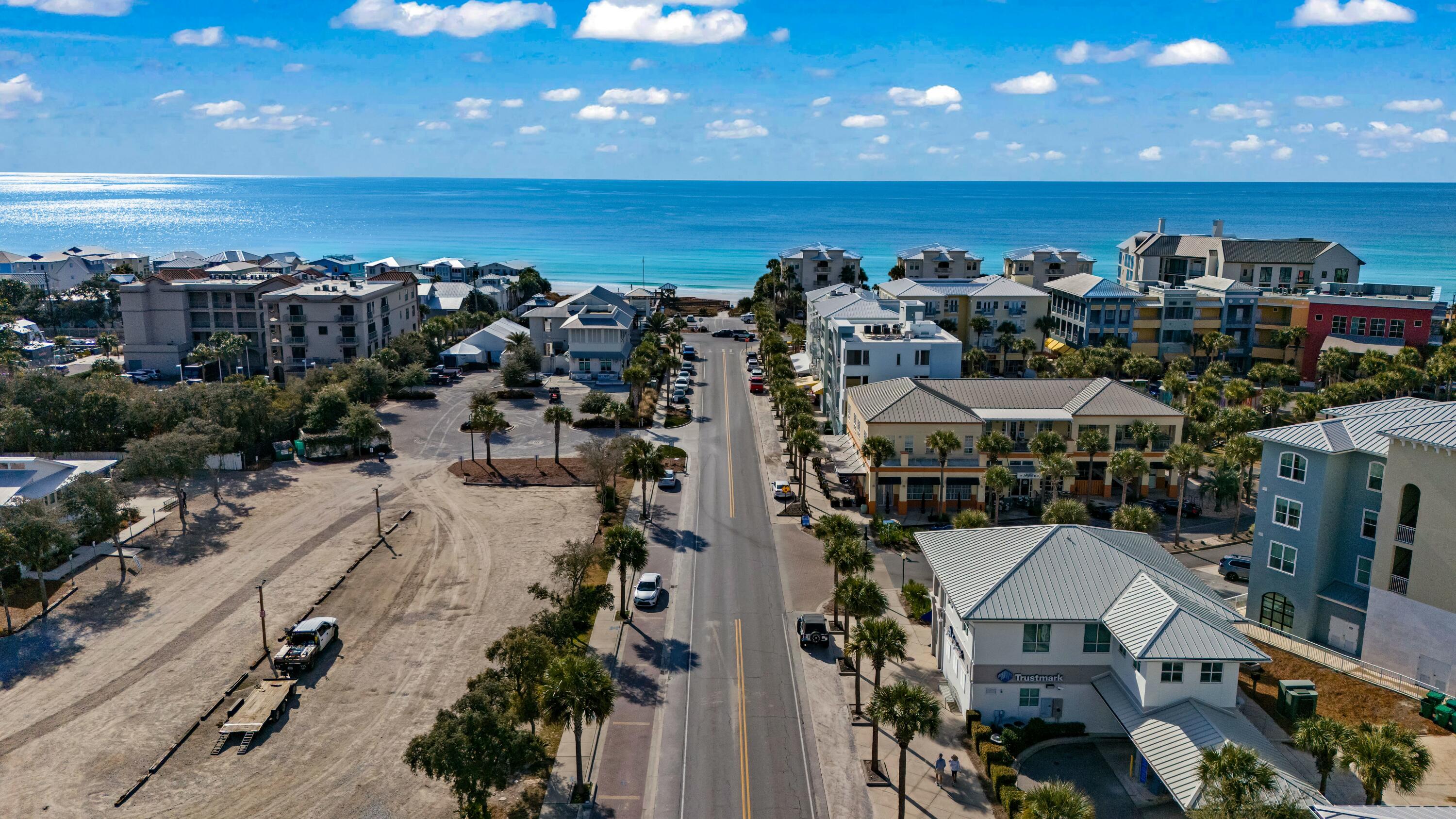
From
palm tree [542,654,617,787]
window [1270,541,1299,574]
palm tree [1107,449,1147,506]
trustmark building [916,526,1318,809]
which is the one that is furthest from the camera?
palm tree [1107,449,1147,506]

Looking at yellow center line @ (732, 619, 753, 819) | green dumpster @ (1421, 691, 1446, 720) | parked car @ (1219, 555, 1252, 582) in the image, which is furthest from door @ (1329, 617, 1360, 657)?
yellow center line @ (732, 619, 753, 819)

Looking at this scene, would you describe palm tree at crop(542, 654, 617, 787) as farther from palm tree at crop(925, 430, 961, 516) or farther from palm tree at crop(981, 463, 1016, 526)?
palm tree at crop(925, 430, 961, 516)

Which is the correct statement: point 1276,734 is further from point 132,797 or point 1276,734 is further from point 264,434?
point 264,434

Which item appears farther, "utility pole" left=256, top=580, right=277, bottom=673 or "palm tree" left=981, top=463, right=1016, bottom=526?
"palm tree" left=981, top=463, right=1016, bottom=526

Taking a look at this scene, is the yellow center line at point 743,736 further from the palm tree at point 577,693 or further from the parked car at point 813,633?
the palm tree at point 577,693

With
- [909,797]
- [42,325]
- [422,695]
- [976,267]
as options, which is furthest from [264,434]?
[976,267]

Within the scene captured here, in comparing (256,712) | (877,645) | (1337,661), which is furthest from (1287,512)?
(256,712)
